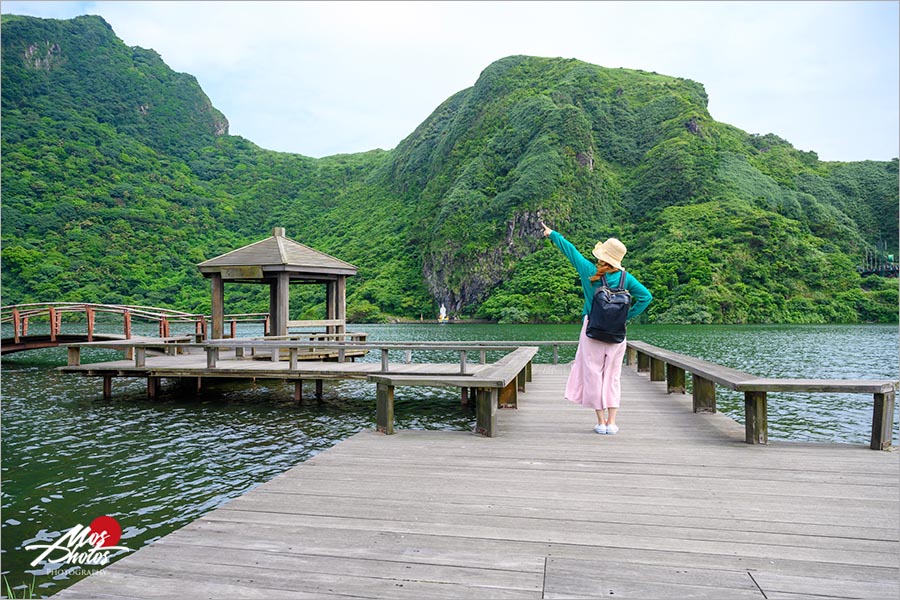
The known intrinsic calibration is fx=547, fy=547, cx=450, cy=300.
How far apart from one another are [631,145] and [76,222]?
97.8 metres

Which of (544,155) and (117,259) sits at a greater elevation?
(544,155)


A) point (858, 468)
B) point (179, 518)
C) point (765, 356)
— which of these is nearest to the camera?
point (858, 468)

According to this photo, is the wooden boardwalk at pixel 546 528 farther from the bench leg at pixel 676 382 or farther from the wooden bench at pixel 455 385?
the bench leg at pixel 676 382

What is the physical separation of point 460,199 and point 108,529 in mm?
103930

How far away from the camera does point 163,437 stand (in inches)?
383

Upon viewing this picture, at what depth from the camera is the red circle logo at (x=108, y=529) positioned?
527 centimetres

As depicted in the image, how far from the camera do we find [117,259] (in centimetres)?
6372

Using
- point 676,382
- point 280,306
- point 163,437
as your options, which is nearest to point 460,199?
point 280,306

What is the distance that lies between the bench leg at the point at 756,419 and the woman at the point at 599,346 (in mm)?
1175

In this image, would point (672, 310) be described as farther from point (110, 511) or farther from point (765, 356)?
point (110, 511)

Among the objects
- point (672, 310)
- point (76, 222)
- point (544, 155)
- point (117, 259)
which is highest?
point (544, 155)

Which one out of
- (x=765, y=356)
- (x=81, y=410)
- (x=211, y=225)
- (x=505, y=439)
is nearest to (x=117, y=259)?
(x=211, y=225)

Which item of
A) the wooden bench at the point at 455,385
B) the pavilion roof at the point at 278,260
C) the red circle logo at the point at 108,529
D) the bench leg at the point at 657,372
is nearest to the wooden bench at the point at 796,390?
the wooden bench at the point at 455,385

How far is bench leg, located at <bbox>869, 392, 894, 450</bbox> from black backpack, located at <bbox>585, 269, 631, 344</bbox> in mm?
2195
